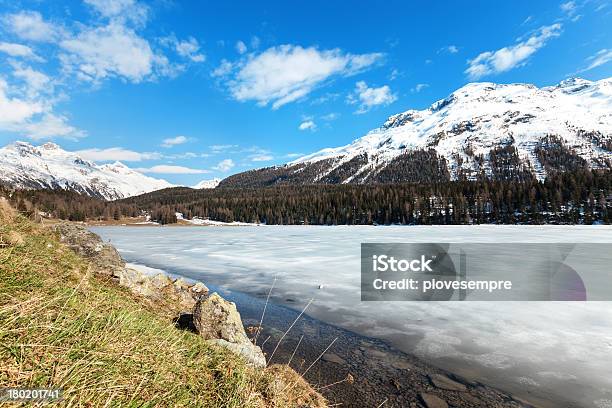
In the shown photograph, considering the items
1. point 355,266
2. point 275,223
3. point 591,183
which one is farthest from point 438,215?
point 355,266

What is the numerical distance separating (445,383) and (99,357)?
7713mm

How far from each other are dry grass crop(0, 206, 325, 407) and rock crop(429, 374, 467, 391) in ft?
16.5

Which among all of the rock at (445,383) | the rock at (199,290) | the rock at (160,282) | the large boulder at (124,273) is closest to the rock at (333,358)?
the rock at (445,383)

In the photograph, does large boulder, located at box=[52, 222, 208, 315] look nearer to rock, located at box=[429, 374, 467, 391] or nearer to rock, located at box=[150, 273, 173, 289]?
rock, located at box=[150, 273, 173, 289]

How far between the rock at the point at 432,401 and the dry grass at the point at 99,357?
425 centimetres

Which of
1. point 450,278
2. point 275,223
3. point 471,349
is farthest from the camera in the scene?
point 275,223

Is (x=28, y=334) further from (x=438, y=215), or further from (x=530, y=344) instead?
(x=438, y=215)

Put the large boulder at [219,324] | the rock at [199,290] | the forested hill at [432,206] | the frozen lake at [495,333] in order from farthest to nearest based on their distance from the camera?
the forested hill at [432,206]
the rock at [199,290]
the frozen lake at [495,333]
the large boulder at [219,324]

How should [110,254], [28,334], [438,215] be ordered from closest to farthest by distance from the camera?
[28,334]
[110,254]
[438,215]

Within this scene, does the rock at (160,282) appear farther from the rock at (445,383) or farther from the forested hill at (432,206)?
the forested hill at (432,206)

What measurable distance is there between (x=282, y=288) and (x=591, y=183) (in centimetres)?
13712

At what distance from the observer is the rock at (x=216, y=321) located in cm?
724

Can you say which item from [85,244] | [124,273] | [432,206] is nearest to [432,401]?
[124,273]

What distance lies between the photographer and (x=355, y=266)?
2253cm
